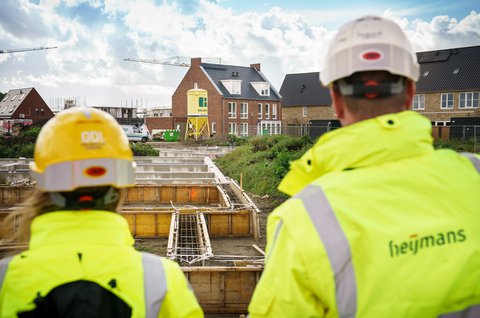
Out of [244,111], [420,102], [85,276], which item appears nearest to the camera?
[85,276]

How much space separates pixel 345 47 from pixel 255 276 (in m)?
7.04

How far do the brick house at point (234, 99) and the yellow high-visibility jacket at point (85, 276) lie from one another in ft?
162

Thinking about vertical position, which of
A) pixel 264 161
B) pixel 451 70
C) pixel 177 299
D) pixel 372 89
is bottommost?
pixel 264 161

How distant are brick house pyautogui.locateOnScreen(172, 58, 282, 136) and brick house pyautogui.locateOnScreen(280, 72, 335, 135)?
1.48 metres

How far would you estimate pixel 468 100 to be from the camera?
144 feet

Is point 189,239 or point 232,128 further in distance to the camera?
point 232,128

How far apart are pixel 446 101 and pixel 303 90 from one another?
56.0 feet

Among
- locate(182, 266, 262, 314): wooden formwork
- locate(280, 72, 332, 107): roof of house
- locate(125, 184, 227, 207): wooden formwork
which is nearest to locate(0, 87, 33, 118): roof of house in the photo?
locate(280, 72, 332, 107): roof of house

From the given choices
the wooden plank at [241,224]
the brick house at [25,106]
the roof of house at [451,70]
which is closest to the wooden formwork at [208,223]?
the wooden plank at [241,224]

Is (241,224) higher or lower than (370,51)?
lower

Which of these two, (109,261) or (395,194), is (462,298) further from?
(109,261)

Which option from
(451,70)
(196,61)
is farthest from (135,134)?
(451,70)

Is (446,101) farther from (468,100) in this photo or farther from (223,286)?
(223,286)

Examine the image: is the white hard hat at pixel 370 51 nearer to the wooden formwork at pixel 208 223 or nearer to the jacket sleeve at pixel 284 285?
the jacket sleeve at pixel 284 285
